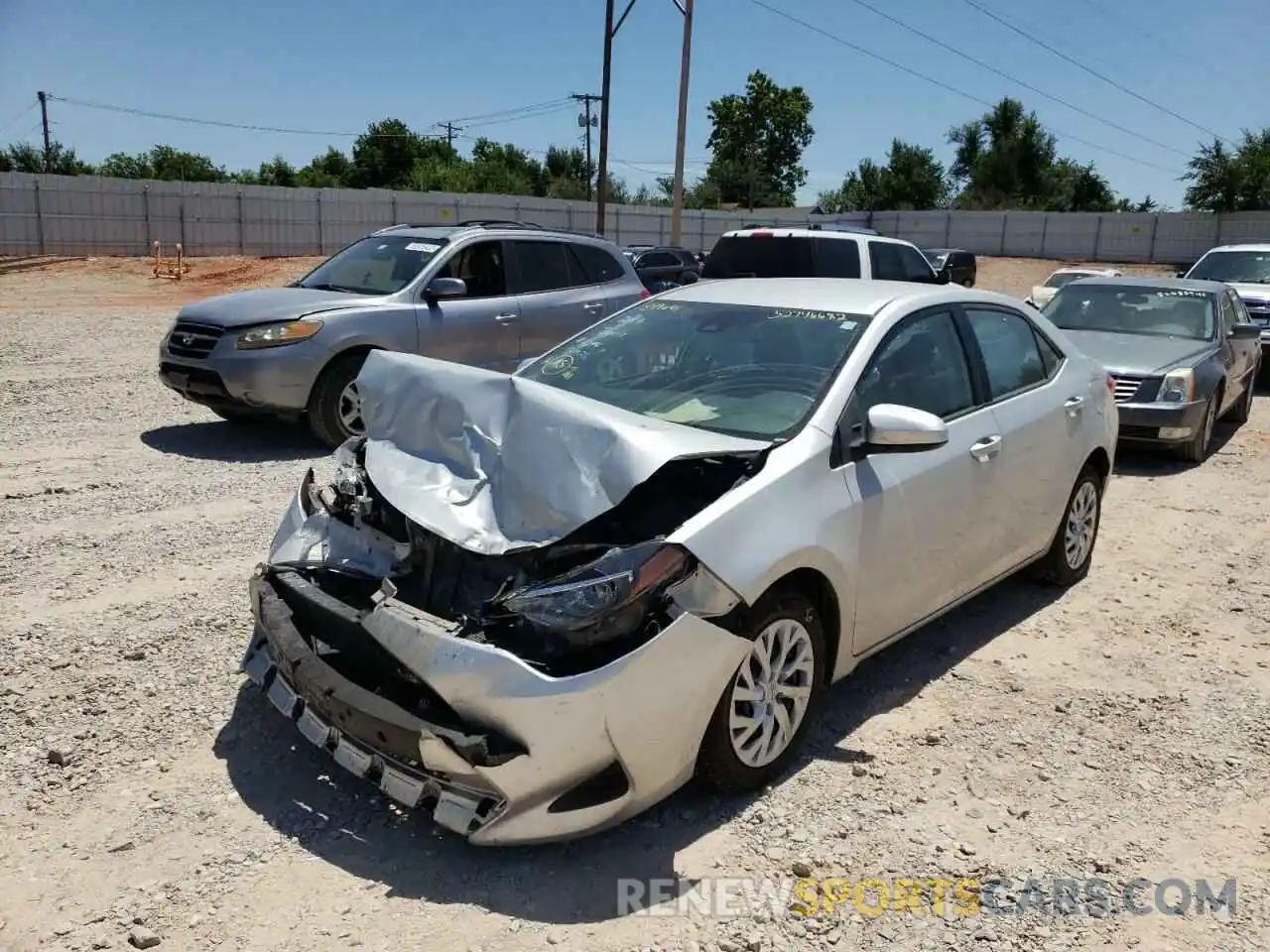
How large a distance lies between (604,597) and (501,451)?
0.82 meters

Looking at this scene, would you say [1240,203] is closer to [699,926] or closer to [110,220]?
[110,220]

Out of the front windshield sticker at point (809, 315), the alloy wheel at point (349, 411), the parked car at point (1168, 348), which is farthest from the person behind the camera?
the parked car at point (1168, 348)

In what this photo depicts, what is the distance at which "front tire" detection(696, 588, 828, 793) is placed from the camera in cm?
326

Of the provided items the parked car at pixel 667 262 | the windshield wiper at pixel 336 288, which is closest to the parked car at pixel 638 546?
the windshield wiper at pixel 336 288

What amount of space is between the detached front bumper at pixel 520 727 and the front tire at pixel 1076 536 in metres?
3.01

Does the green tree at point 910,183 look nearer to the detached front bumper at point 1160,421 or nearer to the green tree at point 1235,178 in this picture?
the green tree at point 1235,178

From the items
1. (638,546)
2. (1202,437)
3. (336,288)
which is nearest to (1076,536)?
(638,546)

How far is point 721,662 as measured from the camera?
10.3ft

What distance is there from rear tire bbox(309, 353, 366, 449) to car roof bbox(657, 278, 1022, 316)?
4124 millimetres

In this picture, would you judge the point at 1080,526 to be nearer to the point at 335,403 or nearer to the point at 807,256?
the point at 335,403

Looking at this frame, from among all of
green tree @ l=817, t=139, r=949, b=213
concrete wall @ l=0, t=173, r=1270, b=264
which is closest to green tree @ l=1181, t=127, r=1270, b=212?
concrete wall @ l=0, t=173, r=1270, b=264

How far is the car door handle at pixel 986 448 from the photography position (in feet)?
14.4

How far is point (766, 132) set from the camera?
81.1m

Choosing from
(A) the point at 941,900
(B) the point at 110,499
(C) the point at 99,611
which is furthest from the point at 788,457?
(B) the point at 110,499
